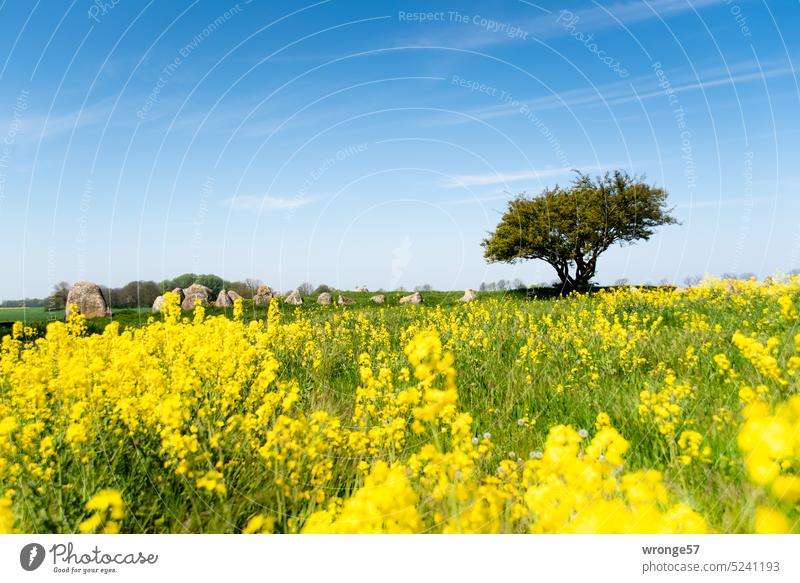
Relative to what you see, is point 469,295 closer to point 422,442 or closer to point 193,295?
point 193,295

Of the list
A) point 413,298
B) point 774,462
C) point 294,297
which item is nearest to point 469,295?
point 413,298

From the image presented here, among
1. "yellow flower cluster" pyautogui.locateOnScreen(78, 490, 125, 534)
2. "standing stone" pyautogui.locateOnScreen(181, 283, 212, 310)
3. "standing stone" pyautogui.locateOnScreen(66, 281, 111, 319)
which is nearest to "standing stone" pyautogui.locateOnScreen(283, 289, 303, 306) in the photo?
"standing stone" pyautogui.locateOnScreen(181, 283, 212, 310)

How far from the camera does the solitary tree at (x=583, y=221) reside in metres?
32.5

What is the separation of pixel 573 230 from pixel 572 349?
1043 inches

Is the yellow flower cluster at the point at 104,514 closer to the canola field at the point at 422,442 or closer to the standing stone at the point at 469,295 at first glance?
the canola field at the point at 422,442

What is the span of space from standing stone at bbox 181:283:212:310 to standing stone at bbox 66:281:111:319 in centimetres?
556

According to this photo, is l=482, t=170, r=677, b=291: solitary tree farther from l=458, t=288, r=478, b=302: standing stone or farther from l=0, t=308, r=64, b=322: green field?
l=0, t=308, r=64, b=322: green field

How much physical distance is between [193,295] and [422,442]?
92.3 feet

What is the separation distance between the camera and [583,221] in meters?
32.9

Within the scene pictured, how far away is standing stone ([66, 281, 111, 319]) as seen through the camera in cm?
2300

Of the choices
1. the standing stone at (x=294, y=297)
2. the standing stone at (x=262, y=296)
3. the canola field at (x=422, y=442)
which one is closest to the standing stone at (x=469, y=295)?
the standing stone at (x=294, y=297)

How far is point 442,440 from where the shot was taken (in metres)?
4.96

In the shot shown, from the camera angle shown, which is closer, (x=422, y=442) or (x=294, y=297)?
(x=422, y=442)
